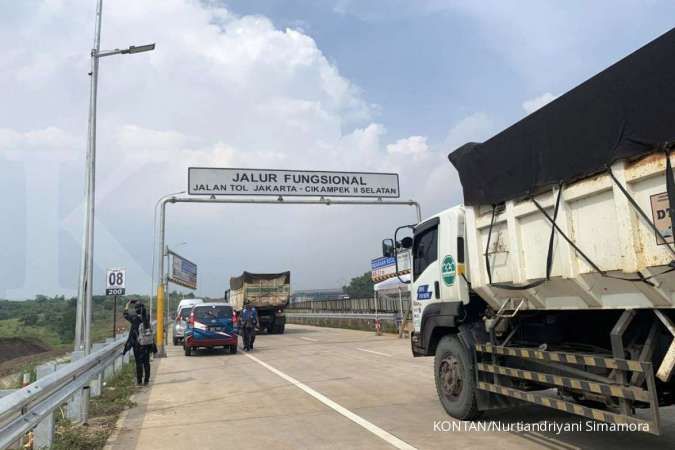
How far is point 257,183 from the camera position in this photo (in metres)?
19.1

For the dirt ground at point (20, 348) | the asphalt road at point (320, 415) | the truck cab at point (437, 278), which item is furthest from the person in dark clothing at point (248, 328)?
the dirt ground at point (20, 348)

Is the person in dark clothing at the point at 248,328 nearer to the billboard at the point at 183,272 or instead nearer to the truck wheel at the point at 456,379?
the truck wheel at the point at 456,379

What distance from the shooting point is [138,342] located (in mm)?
11008

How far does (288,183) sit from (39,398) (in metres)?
14.4

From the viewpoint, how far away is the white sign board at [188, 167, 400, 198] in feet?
61.4

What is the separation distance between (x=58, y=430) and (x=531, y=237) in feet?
20.5

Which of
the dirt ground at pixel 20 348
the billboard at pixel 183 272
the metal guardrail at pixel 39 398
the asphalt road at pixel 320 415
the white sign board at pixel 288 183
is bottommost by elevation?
the dirt ground at pixel 20 348

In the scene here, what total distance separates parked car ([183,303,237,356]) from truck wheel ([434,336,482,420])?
11481 millimetres

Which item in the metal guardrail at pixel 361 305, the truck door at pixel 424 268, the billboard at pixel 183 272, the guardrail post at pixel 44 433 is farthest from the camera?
the billboard at pixel 183 272

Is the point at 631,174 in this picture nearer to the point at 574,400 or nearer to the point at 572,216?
the point at 572,216

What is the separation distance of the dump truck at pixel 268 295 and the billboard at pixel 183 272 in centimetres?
860

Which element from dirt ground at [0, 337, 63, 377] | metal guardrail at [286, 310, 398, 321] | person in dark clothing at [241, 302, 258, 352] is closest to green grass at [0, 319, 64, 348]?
dirt ground at [0, 337, 63, 377]

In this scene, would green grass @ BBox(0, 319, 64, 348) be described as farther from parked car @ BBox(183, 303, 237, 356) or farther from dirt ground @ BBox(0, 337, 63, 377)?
parked car @ BBox(183, 303, 237, 356)

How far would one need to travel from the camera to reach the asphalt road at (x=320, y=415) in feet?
19.4
